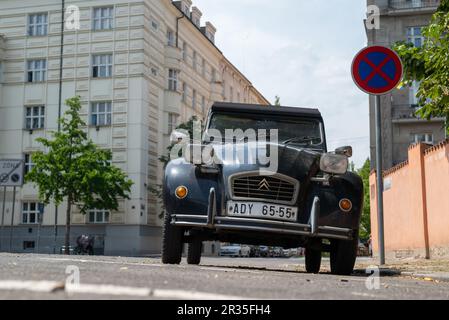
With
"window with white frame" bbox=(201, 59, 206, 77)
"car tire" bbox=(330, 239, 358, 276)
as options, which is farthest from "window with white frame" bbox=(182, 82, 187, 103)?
"car tire" bbox=(330, 239, 358, 276)

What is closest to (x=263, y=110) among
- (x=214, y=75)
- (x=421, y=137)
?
(x=421, y=137)

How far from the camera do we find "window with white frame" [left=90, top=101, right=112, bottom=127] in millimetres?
43469

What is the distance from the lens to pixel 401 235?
22047mm

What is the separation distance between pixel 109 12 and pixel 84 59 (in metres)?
3.60

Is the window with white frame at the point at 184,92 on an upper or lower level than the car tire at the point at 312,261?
upper

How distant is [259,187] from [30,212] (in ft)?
125

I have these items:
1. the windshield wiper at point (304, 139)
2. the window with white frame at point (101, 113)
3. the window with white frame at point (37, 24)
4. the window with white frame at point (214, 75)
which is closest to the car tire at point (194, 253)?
the windshield wiper at point (304, 139)

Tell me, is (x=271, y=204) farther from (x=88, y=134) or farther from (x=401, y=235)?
(x=88, y=134)

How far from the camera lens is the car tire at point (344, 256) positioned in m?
8.67

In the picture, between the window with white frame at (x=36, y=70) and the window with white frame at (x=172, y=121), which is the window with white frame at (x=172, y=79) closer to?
the window with white frame at (x=172, y=121)

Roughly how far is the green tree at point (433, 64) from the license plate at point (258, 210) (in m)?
4.55

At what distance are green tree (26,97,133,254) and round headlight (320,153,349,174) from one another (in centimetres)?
3015

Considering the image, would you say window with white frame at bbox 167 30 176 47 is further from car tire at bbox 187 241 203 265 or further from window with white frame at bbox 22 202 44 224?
car tire at bbox 187 241 203 265

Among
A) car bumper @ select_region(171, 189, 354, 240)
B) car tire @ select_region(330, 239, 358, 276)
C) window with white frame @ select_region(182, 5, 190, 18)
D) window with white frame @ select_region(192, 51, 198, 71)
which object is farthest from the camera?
window with white frame @ select_region(192, 51, 198, 71)
